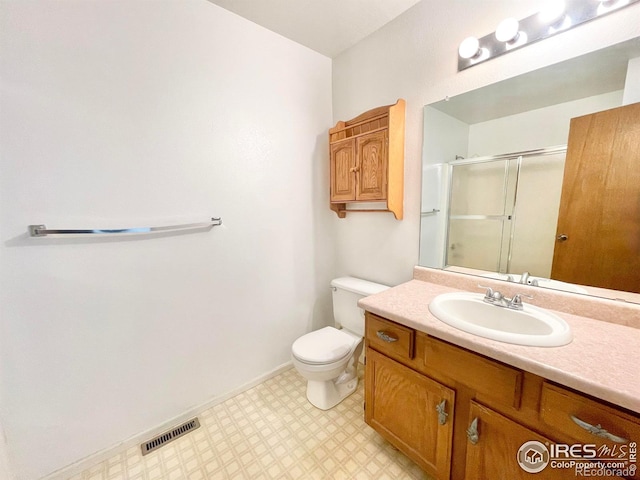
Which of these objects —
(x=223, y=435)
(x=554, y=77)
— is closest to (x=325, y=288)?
(x=223, y=435)

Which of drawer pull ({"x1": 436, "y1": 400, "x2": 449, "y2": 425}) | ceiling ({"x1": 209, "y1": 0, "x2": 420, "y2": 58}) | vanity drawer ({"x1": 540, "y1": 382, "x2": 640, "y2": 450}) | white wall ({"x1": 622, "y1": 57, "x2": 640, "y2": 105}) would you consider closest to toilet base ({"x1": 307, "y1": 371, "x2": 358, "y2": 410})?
drawer pull ({"x1": 436, "y1": 400, "x2": 449, "y2": 425})

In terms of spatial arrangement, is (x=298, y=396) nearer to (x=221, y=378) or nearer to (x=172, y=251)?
(x=221, y=378)

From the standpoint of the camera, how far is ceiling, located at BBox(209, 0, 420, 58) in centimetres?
141

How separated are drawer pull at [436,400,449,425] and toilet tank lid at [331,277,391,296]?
736 mm

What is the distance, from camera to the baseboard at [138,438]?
47.1 inches

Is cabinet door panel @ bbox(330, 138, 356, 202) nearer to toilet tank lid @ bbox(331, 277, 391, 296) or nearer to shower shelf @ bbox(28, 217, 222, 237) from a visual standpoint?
toilet tank lid @ bbox(331, 277, 391, 296)

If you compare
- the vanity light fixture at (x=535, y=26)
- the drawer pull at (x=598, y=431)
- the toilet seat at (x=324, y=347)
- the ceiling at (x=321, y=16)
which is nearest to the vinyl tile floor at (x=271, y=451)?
the toilet seat at (x=324, y=347)

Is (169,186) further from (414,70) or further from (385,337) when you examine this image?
(414,70)

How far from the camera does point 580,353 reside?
773mm

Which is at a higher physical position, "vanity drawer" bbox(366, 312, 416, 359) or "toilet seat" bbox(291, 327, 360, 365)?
"vanity drawer" bbox(366, 312, 416, 359)

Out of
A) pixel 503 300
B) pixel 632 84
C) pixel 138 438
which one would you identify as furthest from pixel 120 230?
pixel 632 84

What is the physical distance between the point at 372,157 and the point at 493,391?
1287mm

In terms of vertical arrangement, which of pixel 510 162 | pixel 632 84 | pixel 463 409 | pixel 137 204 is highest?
pixel 632 84

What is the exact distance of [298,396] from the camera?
1.70 meters
